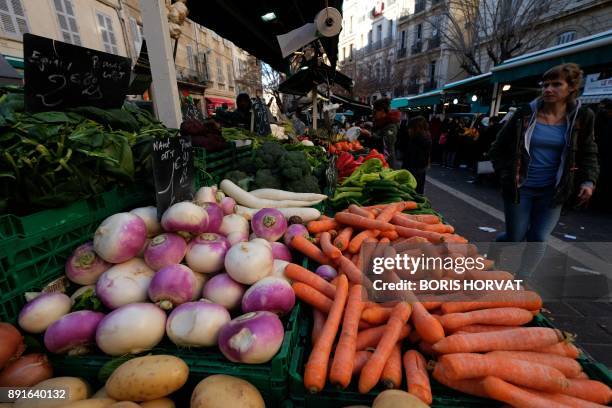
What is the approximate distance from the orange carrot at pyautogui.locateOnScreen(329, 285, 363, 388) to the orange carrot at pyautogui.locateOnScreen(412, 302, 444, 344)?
0.27m

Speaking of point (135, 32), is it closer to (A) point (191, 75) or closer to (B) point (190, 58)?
(A) point (191, 75)

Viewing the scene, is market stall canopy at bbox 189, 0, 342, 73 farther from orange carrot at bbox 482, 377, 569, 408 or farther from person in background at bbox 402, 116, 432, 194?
orange carrot at bbox 482, 377, 569, 408

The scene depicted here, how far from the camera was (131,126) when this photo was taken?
191 cm

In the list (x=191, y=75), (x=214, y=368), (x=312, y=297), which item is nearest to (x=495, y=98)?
(x=312, y=297)

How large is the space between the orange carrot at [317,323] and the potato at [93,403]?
80cm

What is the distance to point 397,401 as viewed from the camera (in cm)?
93

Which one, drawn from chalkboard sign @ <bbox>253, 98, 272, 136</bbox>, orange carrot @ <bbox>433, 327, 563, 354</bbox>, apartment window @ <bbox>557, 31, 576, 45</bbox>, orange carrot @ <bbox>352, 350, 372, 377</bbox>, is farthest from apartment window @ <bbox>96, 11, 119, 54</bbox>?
apartment window @ <bbox>557, 31, 576, 45</bbox>

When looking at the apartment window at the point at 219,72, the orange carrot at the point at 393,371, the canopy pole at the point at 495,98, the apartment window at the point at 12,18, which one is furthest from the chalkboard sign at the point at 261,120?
the apartment window at the point at 219,72

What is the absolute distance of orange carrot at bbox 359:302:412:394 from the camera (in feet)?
3.61

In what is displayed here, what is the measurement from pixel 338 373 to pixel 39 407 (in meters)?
1.01

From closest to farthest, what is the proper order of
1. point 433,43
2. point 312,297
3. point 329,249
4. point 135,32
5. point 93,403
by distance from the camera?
point 93,403 → point 312,297 → point 329,249 → point 135,32 → point 433,43

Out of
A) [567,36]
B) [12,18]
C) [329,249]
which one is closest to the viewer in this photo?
[329,249]

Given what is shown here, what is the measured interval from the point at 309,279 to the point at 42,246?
4.00 ft

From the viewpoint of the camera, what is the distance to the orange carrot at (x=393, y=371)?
109 centimetres
